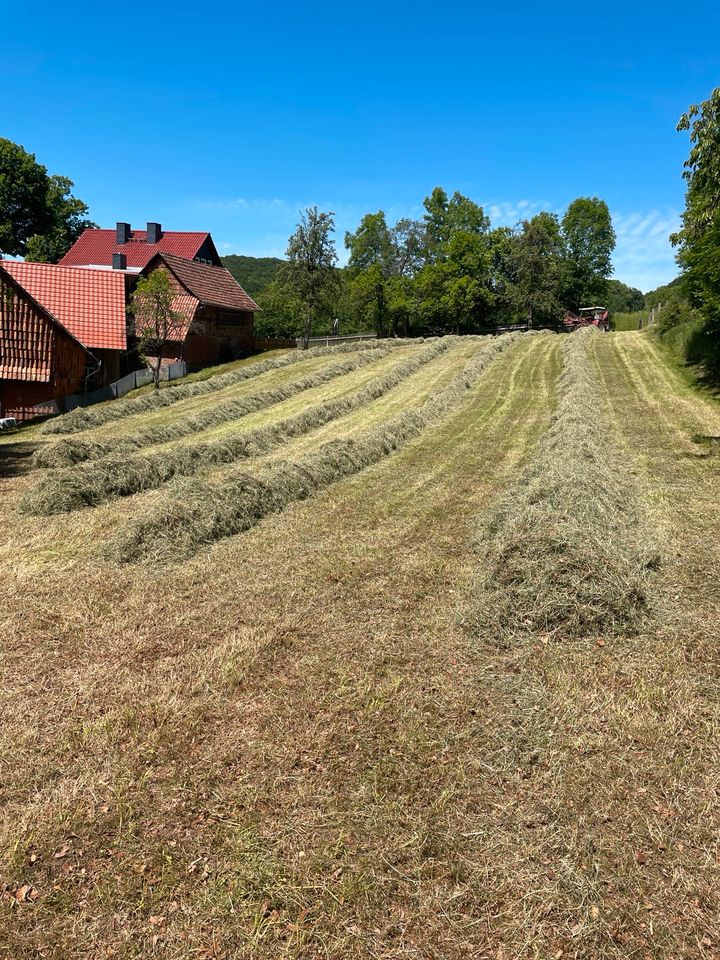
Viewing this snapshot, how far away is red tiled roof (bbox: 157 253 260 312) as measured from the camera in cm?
3900

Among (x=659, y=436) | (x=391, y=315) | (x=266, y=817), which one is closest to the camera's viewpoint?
(x=266, y=817)

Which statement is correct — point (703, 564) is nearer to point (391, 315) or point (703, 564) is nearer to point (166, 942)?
point (166, 942)

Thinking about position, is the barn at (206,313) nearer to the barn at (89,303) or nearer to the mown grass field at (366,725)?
the barn at (89,303)

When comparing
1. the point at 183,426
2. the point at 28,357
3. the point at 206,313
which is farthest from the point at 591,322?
the point at 28,357

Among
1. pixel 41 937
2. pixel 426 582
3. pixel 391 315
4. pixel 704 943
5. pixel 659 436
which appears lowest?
pixel 41 937

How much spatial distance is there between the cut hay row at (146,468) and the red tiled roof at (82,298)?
58.5 ft

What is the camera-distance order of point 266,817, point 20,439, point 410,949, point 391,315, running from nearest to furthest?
point 410,949, point 266,817, point 20,439, point 391,315

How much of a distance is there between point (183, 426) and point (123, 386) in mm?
14944

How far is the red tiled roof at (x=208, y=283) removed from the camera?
39000 mm

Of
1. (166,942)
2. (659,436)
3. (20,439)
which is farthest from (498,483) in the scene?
(20,439)

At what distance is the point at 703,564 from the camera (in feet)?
25.9

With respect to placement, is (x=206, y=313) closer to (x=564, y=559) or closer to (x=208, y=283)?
(x=208, y=283)

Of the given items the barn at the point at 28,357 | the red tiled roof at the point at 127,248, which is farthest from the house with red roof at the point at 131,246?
the barn at the point at 28,357

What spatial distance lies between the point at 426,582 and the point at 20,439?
19557 mm
